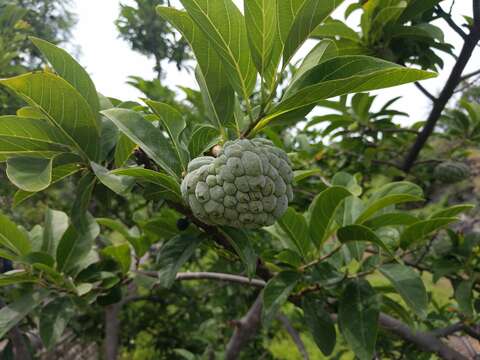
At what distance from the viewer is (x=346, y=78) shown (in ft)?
1.95

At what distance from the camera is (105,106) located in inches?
34.5

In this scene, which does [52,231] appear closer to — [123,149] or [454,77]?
[123,149]

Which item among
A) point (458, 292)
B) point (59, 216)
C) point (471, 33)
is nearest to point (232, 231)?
point (59, 216)

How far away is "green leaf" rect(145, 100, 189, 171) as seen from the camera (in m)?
0.78

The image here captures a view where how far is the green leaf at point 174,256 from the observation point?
85 centimetres

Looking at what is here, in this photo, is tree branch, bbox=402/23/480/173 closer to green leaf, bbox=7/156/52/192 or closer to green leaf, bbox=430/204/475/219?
green leaf, bbox=430/204/475/219

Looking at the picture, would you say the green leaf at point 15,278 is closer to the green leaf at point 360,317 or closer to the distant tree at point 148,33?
the green leaf at point 360,317

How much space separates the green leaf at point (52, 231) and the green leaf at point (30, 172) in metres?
0.60

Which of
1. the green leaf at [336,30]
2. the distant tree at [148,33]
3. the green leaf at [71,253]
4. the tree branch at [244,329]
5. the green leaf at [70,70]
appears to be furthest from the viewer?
the distant tree at [148,33]

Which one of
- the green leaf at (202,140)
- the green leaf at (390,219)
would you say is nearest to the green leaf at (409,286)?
the green leaf at (390,219)

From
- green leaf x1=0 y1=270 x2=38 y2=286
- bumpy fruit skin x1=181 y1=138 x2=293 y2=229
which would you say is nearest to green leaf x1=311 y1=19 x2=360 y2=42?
bumpy fruit skin x1=181 y1=138 x2=293 y2=229

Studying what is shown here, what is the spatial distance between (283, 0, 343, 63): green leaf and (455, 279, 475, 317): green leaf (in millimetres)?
1135

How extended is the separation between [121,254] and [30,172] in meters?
0.60

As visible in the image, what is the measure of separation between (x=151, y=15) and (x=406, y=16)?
1.94 metres
